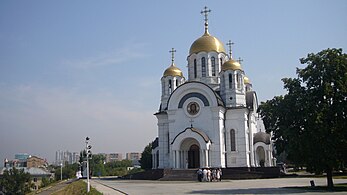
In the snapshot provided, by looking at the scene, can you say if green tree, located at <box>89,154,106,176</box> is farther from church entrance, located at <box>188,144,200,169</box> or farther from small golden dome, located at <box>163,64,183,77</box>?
church entrance, located at <box>188,144,200,169</box>

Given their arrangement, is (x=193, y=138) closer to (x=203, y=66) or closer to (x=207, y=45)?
(x=203, y=66)

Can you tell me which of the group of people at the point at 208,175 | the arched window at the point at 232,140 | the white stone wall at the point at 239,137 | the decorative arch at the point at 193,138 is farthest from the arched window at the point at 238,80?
the group of people at the point at 208,175

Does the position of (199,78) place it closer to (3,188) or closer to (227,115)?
(227,115)

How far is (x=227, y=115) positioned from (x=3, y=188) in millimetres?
45991

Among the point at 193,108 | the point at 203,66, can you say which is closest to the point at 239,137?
the point at 193,108

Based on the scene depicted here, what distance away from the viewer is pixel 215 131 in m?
42.2

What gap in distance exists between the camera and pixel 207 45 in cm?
4822

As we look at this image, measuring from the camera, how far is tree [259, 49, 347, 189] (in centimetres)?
2117

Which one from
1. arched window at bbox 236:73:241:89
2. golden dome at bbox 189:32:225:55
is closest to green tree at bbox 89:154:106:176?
golden dome at bbox 189:32:225:55

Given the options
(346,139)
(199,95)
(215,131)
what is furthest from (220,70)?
(346,139)

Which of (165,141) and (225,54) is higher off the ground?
(225,54)

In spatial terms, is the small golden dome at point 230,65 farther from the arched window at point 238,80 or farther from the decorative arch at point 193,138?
the decorative arch at point 193,138

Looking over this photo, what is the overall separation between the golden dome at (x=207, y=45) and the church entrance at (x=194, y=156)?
41.1ft

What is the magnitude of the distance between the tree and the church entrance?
1981 centimetres
